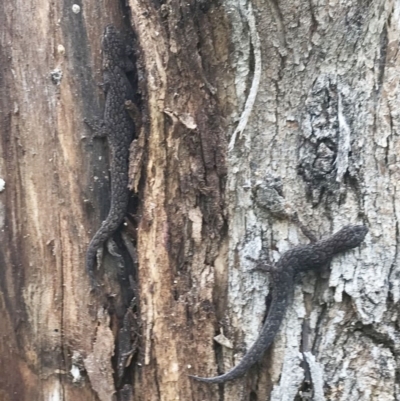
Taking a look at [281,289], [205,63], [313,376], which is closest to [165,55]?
[205,63]

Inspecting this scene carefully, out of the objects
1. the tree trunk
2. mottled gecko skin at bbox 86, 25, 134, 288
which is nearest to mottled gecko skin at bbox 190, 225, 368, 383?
the tree trunk

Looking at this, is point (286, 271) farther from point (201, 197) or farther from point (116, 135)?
point (116, 135)

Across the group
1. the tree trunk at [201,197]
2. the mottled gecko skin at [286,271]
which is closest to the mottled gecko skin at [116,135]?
the tree trunk at [201,197]

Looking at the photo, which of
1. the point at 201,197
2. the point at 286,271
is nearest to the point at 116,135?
the point at 201,197

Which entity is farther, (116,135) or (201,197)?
(116,135)

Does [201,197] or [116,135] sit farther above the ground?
[116,135]

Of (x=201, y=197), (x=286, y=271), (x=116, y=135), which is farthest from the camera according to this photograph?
(x=116, y=135)

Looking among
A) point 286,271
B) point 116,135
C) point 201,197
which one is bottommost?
point 286,271
